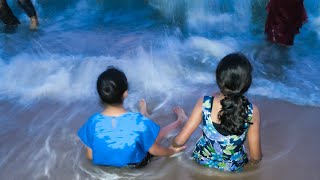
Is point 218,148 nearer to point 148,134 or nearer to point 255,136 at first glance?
point 255,136

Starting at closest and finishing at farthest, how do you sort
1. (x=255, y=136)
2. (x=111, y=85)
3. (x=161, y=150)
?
(x=111, y=85) → (x=255, y=136) → (x=161, y=150)

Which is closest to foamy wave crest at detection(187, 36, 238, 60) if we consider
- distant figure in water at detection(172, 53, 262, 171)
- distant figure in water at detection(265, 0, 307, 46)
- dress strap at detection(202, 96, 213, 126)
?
distant figure in water at detection(265, 0, 307, 46)

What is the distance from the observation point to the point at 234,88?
242 centimetres

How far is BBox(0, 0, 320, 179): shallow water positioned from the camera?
3146 mm

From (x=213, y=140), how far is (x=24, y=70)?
2.96 meters

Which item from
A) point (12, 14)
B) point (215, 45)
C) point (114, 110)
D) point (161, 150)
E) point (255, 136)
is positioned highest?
point (114, 110)

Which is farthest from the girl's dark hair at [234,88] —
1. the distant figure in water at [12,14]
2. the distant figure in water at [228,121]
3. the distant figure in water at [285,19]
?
the distant figure in water at [12,14]

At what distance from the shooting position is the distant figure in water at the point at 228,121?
239cm

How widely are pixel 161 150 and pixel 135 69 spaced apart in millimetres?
2068

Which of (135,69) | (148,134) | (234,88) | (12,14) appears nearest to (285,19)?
(135,69)

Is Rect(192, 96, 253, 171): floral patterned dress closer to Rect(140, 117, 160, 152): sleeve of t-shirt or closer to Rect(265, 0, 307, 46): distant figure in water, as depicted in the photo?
Rect(140, 117, 160, 152): sleeve of t-shirt

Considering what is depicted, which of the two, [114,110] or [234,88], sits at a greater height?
[234,88]

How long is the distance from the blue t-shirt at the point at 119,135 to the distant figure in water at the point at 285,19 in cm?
326

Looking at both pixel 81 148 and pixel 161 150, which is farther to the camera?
pixel 81 148
